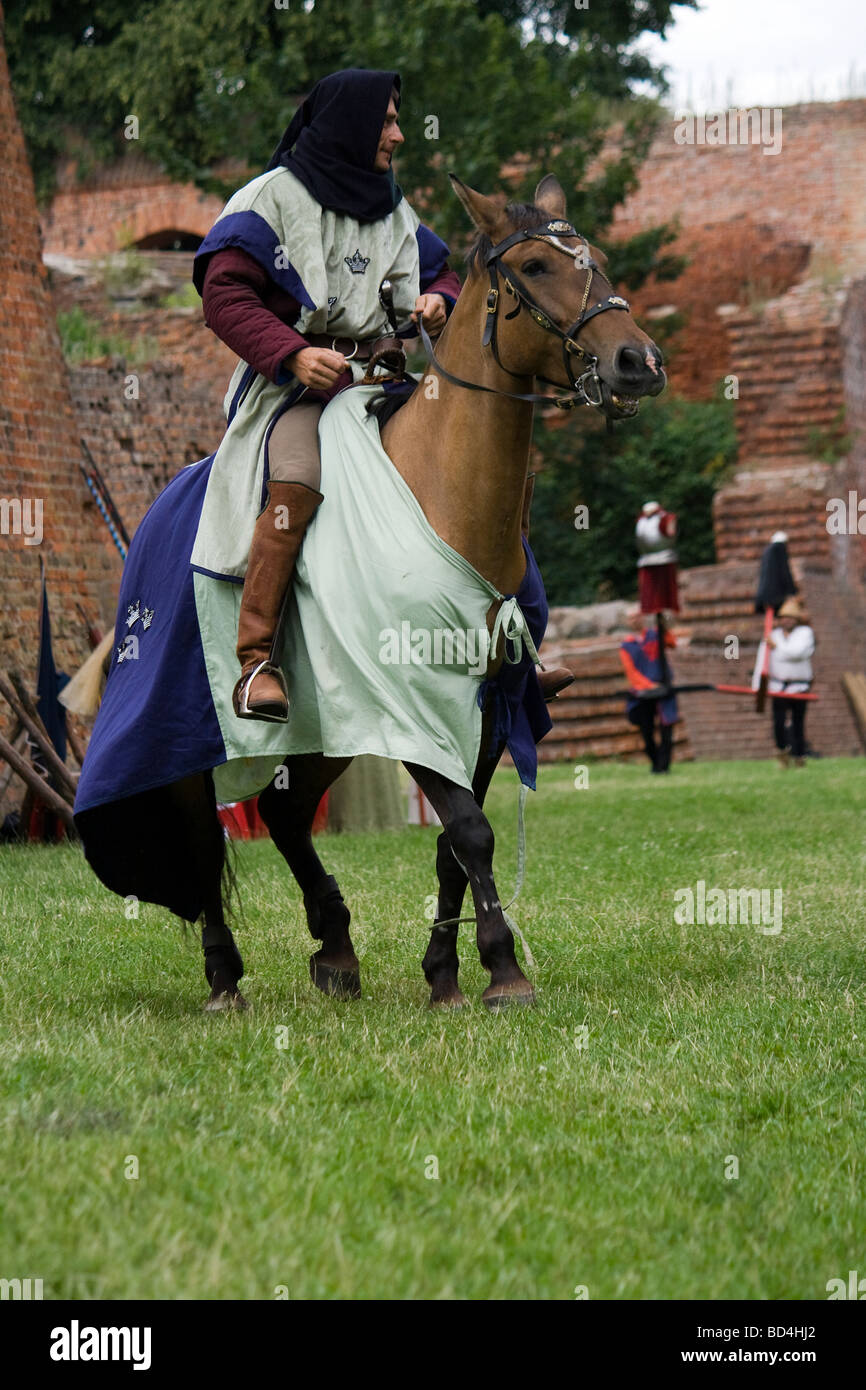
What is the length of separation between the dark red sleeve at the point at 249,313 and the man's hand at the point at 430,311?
0.38m

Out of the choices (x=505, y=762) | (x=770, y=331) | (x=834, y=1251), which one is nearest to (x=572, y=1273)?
(x=834, y=1251)

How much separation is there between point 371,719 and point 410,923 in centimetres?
230

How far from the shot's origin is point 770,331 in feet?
88.2

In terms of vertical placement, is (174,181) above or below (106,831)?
above

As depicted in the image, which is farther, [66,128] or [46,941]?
[66,128]

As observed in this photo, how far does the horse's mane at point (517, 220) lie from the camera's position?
192 inches

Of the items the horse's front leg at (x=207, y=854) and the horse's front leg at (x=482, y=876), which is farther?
the horse's front leg at (x=207, y=854)

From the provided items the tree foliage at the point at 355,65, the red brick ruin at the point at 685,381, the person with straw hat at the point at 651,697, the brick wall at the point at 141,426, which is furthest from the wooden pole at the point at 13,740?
the tree foliage at the point at 355,65

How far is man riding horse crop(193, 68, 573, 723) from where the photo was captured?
16.2 ft

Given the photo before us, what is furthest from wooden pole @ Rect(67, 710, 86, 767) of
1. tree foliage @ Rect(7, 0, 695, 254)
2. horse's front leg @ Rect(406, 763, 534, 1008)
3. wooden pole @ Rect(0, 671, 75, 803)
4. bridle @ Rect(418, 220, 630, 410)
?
tree foliage @ Rect(7, 0, 695, 254)

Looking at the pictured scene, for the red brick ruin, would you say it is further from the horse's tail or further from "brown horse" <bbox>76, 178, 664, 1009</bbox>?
"brown horse" <bbox>76, 178, 664, 1009</bbox>

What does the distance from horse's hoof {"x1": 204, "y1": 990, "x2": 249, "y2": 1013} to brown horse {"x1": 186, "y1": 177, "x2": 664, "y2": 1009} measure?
11 millimetres

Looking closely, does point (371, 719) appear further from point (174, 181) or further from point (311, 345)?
point (174, 181)

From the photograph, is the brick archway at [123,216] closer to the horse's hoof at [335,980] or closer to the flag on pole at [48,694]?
the flag on pole at [48,694]
